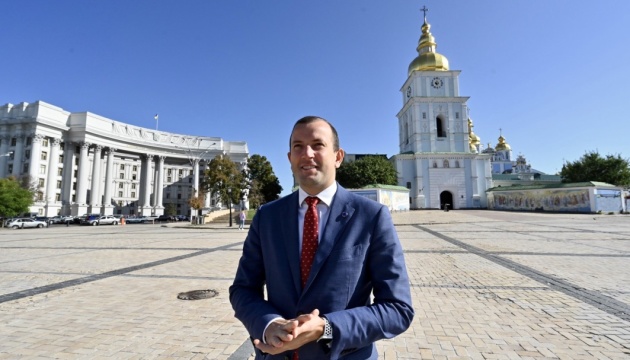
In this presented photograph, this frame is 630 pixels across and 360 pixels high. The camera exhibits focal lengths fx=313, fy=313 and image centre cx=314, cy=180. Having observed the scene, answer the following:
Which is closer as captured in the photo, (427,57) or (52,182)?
(52,182)

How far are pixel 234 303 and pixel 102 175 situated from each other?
8049cm

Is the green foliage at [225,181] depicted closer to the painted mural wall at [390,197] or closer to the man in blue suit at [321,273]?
the painted mural wall at [390,197]

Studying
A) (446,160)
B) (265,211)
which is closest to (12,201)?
(265,211)

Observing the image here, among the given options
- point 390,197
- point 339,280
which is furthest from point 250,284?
point 390,197

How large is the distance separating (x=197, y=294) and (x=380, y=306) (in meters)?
5.60

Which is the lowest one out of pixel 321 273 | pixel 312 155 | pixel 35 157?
pixel 321 273

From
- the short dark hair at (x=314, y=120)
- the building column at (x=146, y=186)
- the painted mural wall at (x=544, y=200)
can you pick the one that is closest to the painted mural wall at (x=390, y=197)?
the painted mural wall at (x=544, y=200)

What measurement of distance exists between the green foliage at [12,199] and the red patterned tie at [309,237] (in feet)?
165

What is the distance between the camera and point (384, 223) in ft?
5.51

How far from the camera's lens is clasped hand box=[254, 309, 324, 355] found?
1300mm

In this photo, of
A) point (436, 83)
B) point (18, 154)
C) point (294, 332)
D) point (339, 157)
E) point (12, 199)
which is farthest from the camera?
point (436, 83)

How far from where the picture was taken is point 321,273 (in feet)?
5.15

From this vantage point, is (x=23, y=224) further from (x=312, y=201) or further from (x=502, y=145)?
(x=502, y=145)

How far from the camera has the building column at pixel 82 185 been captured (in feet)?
191
